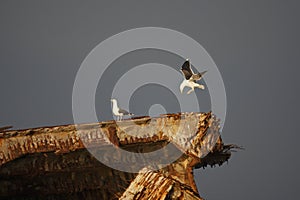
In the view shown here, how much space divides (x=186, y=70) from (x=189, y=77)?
0.18m

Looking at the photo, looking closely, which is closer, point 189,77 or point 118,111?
point 189,77

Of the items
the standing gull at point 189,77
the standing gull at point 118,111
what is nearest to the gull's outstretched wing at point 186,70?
the standing gull at point 189,77

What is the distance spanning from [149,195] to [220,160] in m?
2.09

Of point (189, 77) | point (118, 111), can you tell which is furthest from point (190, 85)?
point (118, 111)

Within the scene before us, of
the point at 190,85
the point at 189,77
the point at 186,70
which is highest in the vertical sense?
the point at 186,70

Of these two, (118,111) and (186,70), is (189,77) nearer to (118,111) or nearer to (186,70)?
(186,70)

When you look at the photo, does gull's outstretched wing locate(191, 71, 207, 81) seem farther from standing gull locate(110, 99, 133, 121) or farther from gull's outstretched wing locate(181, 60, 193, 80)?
standing gull locate(110, 99, 133, 121)

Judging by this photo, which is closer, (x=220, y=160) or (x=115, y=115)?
(x=220, y=160)

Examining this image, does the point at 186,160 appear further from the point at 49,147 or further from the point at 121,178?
the point at 49,147

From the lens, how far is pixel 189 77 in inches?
290

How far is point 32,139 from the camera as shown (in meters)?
4.34

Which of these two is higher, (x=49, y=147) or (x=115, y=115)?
(x=115, y=115)

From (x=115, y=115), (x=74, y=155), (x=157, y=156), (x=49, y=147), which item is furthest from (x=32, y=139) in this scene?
(x=115, y=115)

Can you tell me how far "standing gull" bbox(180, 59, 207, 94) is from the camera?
7.11 meters
